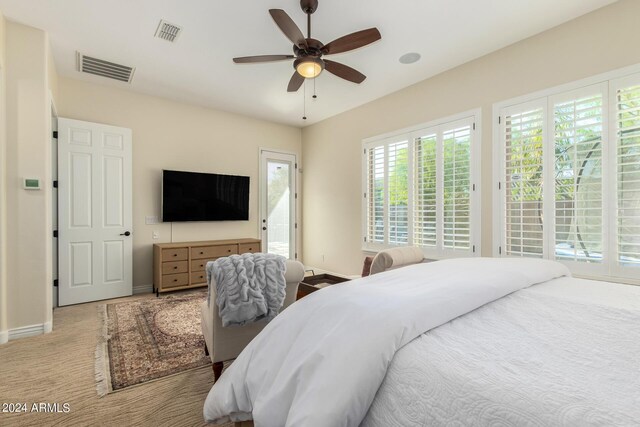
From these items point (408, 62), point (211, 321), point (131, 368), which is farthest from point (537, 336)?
point (408, 62)

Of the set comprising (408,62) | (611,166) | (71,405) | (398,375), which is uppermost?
(408,62)

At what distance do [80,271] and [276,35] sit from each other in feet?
12.4

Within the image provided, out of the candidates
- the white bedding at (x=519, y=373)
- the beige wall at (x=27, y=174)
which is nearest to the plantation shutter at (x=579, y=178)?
the white bedding at (x=519, y=373)

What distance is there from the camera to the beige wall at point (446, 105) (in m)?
2.57

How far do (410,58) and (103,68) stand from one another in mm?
3733

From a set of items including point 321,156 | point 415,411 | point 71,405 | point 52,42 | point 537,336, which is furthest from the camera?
point 321,156

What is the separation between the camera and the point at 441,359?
0.83m

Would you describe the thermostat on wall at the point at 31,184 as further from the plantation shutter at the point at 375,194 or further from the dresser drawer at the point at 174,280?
the plantation shutter at the point at 375,194

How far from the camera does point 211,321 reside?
6.52 feet

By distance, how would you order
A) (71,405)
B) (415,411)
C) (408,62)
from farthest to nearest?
(408,62) → (71,405) → (415,411)

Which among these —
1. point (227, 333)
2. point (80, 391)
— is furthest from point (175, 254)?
point (227, 333)

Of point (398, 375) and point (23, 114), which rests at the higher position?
point (23, 114)

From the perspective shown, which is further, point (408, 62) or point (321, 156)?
point (321, 156)

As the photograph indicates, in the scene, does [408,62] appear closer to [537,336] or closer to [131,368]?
[537,336]
